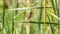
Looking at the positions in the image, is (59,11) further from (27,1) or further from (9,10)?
(9,10)

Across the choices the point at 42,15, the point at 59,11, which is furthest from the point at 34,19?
→ the point at 59,11

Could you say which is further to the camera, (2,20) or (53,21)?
(2,20)

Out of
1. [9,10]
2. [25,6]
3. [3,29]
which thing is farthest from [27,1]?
[3,29]

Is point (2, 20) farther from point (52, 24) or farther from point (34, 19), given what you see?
point (52, 24)

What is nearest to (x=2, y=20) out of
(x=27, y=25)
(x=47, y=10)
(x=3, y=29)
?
(x=3, y=29)

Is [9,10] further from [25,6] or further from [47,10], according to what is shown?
[47,10]

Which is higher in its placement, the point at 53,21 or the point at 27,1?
the point at 27,1

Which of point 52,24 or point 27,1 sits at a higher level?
point 27,1
